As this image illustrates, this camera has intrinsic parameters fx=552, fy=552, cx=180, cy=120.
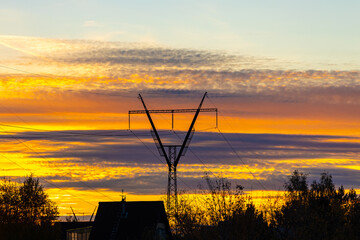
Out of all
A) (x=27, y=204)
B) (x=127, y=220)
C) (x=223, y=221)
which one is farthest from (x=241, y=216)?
(x=27, y=204)

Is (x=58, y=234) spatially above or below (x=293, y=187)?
below

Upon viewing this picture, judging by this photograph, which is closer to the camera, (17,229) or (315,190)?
(17,229)

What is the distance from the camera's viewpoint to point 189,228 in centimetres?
5122

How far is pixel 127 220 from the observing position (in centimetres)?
9050

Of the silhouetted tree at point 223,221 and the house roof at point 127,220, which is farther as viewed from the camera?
the house roof at point 127,220

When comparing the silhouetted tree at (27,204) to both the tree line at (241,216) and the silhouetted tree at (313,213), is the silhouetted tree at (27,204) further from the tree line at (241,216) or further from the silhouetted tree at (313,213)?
the silhouetted tree at (313,213)

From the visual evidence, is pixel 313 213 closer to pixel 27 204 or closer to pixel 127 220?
pixel 127 220

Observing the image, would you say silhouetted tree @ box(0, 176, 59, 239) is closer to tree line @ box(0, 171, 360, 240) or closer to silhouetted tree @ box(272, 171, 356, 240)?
tree line @ box(0, 171, 360, 240)

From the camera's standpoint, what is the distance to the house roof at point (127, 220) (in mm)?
88938

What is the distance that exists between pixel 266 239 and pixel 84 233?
47939 mm

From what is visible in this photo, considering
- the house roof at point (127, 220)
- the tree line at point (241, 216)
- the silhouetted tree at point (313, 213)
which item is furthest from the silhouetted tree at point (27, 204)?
the silhouetted tree at point (313, 213)

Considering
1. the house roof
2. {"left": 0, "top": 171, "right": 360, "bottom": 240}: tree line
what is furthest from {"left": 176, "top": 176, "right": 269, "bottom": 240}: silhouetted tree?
the house roof

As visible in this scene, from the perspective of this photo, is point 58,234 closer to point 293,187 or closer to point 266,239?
point 266,239

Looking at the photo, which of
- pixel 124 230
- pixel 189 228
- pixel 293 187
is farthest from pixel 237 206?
pixel 293 187
